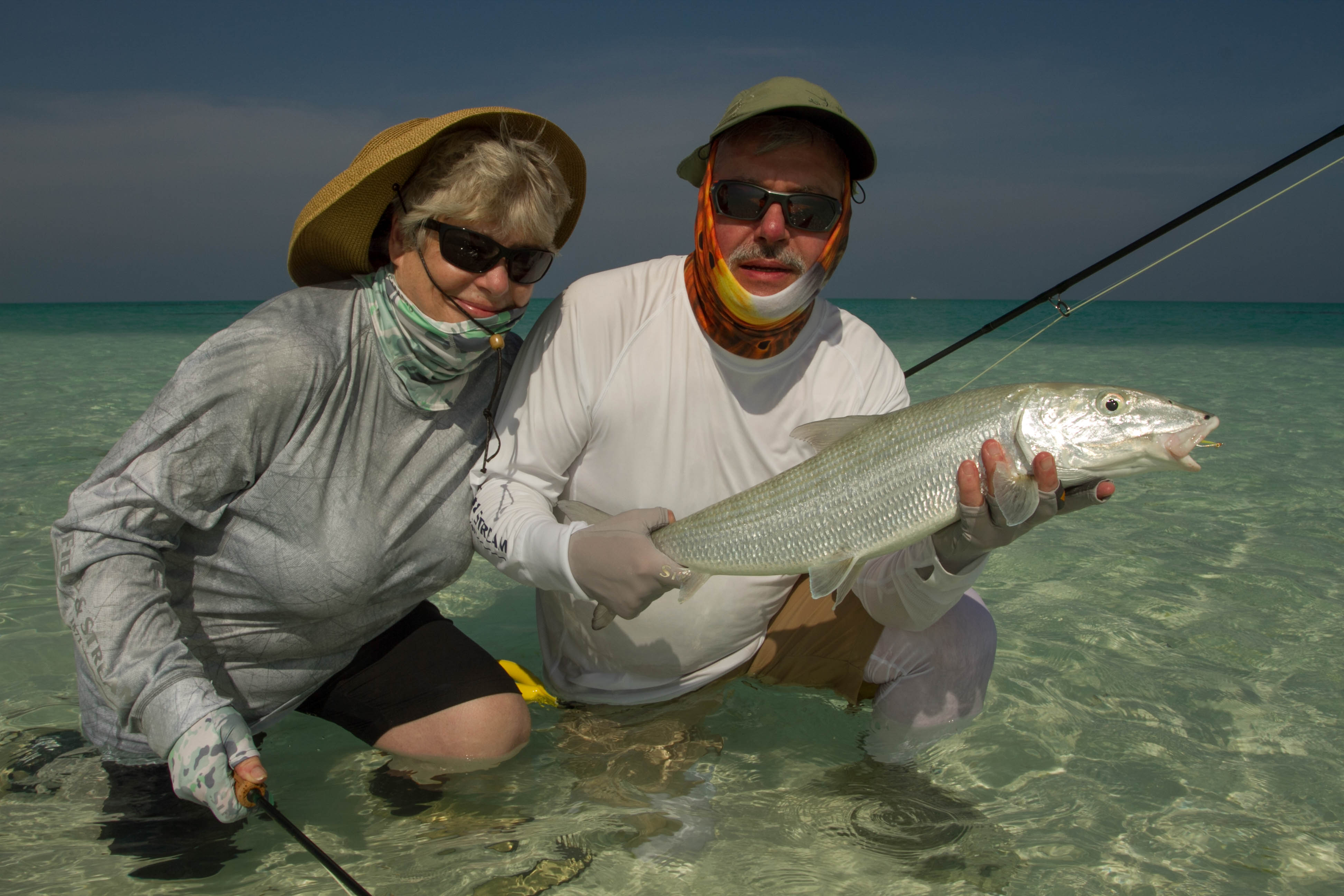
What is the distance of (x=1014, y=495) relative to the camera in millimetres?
2529

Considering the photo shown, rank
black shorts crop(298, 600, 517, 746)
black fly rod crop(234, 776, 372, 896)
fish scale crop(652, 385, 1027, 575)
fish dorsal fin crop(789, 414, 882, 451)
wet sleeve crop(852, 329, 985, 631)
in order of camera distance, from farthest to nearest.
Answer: black shorts crop(298, 600, 517, 746), wet sleeve crop(852, 329, 985, 631), fish dorsal fin crop(789, 414, 882, 451), fish scale crop(652, 385, 1027, 575), black fly rod crop(234, 776, 372, 896)

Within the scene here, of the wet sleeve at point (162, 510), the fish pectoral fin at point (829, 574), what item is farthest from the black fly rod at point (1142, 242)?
the wet sleeve at point (162, 510)

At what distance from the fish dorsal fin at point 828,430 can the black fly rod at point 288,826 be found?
1.79 m

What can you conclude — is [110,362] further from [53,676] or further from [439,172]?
[439,172]

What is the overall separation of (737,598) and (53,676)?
10.7 feet

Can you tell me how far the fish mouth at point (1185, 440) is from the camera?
8.27 feet

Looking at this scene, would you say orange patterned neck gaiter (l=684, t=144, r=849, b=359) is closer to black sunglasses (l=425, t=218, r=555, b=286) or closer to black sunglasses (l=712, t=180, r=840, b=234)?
black sunglasses (l=712, t=180, r=840, b=234)

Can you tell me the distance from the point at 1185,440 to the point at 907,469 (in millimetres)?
778

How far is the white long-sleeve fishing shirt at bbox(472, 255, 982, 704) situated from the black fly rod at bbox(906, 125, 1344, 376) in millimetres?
1075

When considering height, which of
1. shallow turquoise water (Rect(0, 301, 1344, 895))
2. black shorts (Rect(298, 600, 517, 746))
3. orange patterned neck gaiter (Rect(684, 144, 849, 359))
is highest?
orange patterned neck gaiter (Rect(684, 144, 849, 359))

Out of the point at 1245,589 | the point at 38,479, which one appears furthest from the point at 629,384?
the point at 38,479

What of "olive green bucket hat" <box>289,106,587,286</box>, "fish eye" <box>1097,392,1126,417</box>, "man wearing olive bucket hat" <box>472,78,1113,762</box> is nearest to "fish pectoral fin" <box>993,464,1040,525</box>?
"man wearing olive bucket hat" <box>472,78,1113,762</box>

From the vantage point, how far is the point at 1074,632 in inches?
191

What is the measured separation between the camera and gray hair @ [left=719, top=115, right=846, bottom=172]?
305 cm
